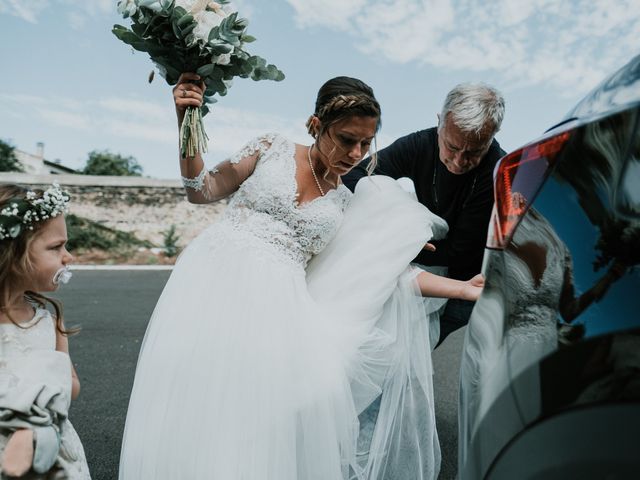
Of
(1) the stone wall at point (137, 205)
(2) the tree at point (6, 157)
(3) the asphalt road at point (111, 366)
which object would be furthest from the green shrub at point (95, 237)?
(2) the tree at point (6, 157)

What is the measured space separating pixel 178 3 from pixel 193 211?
1548cm

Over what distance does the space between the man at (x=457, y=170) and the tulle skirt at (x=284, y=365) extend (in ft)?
1.59

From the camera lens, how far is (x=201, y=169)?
8.10 ft

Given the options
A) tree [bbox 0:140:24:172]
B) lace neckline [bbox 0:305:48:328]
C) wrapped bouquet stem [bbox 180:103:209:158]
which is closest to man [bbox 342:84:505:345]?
wrapped bouquet stem [bbox 180:103:209:158]

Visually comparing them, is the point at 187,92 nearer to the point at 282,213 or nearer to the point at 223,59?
the point at 223,59

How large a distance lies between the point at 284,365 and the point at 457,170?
4.87 feet

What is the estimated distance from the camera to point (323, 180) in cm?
266

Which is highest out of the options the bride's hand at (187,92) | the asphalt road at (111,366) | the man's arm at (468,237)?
the bride's hand at (187,92)

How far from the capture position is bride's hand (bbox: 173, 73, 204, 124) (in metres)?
2.34

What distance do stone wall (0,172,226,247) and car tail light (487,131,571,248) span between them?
16.1 meters

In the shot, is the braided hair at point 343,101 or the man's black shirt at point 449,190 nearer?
the braided hair at point 343,101

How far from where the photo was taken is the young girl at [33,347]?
1.71 m

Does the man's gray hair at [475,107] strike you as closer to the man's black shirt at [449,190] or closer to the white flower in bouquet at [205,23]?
the man's black shirt at [449,190]

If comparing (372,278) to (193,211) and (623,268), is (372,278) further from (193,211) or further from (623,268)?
(193,211)
